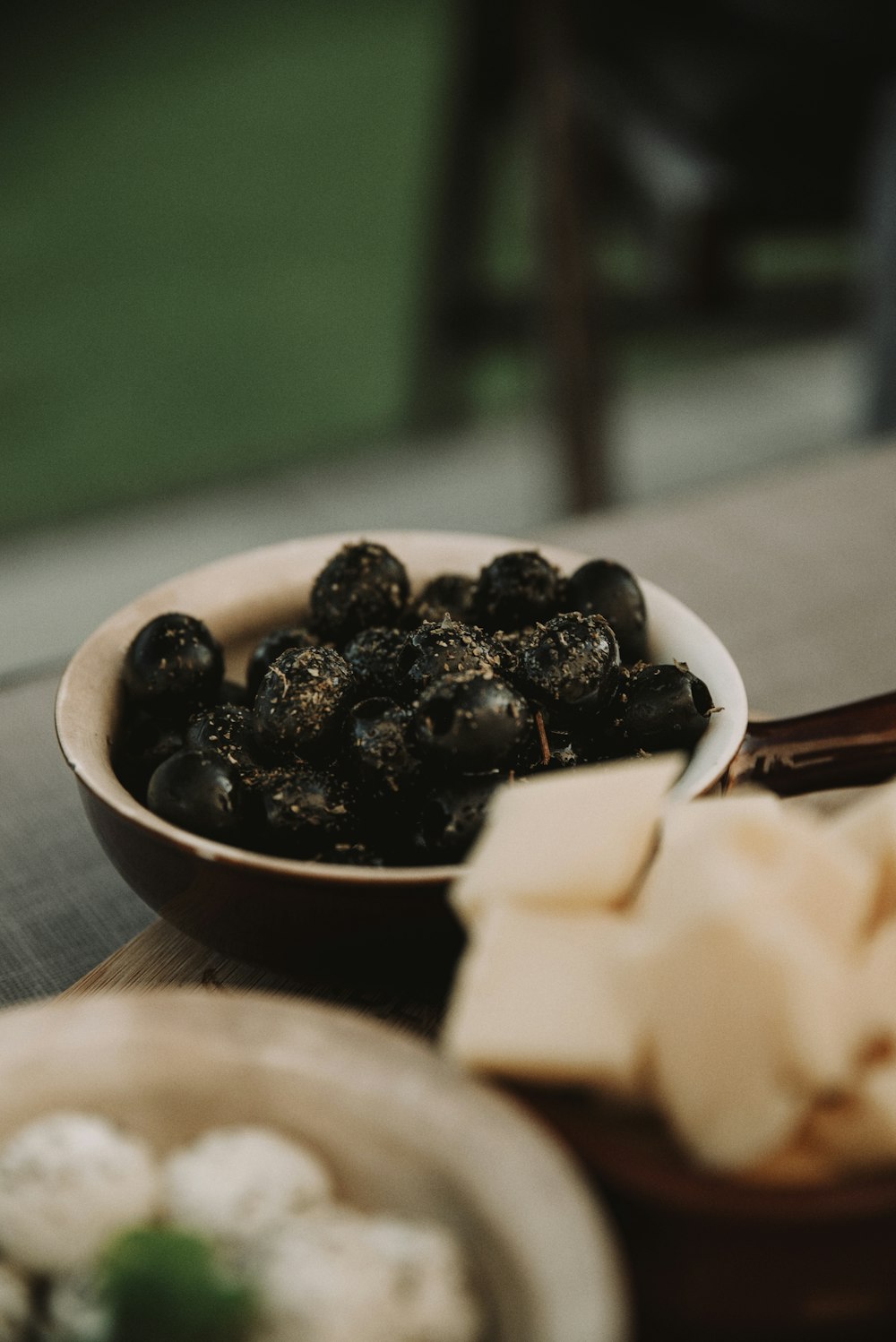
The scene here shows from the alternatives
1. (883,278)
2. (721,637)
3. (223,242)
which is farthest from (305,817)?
(223,242)

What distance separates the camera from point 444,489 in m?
2.18

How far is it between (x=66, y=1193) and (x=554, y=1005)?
0.13m

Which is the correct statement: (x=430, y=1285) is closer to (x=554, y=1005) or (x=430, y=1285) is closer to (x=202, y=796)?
(x=554, y=1005)

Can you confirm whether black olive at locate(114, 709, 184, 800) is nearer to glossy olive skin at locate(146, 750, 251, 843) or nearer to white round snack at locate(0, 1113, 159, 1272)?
glossy olive skin at locate(146, 750, 251, 843)

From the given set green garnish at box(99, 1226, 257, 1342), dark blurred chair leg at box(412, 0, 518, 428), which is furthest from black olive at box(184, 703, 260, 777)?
dark blurred chair leg at box(412, 0, 518, 428)

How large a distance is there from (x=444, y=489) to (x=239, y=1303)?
1.97 metres

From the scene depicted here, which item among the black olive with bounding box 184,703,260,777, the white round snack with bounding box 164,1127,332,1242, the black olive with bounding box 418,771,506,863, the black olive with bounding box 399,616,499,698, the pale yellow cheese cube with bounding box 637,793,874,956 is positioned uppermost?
the black olive with bounding box 399,616,499,698

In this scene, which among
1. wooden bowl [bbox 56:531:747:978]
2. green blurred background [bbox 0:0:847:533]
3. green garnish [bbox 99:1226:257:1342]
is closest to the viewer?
green garnish [bbox 99:1226:257:1342]

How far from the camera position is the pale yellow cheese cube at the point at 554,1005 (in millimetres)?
302

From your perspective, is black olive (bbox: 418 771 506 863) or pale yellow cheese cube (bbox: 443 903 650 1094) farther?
black olive (bbox: 418 771 506 863)

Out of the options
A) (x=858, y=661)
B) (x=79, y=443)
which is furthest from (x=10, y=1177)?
(x=79, y=443)

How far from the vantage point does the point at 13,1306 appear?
0.30 m

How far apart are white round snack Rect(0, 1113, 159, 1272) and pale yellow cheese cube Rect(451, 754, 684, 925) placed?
0.11 metres

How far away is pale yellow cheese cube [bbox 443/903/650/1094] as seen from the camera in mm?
302
